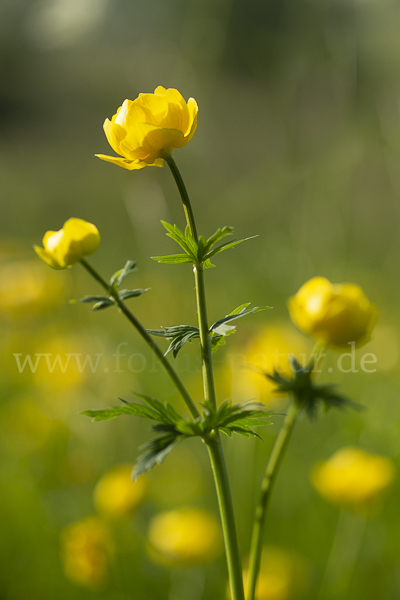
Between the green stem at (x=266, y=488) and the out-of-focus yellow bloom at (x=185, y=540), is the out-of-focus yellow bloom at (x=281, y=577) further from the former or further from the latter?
the green stem at (x=266, y=488)

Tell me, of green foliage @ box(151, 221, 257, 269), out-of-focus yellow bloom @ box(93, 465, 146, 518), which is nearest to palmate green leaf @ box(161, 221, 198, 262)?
green foliage @ box(151, 221, 257, 269)

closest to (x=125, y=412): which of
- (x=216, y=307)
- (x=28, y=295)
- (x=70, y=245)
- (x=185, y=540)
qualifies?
(x=70, y=245)

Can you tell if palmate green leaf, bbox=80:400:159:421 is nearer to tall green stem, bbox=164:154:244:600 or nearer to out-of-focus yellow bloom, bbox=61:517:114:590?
tall green stem, bbox=164:154:244:600

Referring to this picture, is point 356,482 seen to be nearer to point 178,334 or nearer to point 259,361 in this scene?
point 259,361

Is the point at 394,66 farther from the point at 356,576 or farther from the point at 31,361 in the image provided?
the point at 31,361

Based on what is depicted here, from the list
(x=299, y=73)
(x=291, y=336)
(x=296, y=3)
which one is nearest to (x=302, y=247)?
(x=291, y=336)
